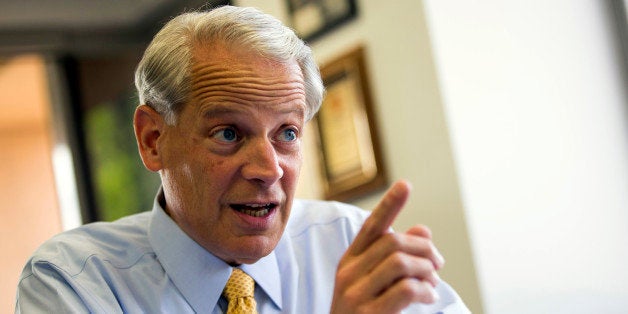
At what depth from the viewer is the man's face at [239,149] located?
1760 millimetres

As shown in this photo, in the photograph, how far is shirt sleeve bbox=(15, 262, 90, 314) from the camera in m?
1.73

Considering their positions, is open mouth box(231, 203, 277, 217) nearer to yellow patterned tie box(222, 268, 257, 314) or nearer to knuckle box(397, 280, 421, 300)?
yellow patterned tie box(222, 268, 257, 314)

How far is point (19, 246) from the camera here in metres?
6.28

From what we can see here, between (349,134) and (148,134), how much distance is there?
1650 millimetres

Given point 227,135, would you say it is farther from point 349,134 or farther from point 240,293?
point 349,134

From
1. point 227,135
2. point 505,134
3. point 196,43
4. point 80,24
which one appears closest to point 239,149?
point 227,135

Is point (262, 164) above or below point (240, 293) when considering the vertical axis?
above

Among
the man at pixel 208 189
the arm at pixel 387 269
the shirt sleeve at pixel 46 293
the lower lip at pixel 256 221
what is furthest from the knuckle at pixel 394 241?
the shirt sleeve at pixel 46 293

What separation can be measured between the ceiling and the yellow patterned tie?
10.4 ft

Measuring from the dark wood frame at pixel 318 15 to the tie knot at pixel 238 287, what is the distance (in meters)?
1.81

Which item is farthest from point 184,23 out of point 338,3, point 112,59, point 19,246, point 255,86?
point 19,246

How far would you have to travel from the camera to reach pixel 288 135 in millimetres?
1828

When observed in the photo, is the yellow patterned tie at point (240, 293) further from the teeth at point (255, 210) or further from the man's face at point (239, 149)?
the teeth at point (255, 210)

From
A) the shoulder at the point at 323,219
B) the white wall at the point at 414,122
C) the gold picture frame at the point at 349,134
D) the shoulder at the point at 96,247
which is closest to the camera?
the shoulder at the point at 96,247
